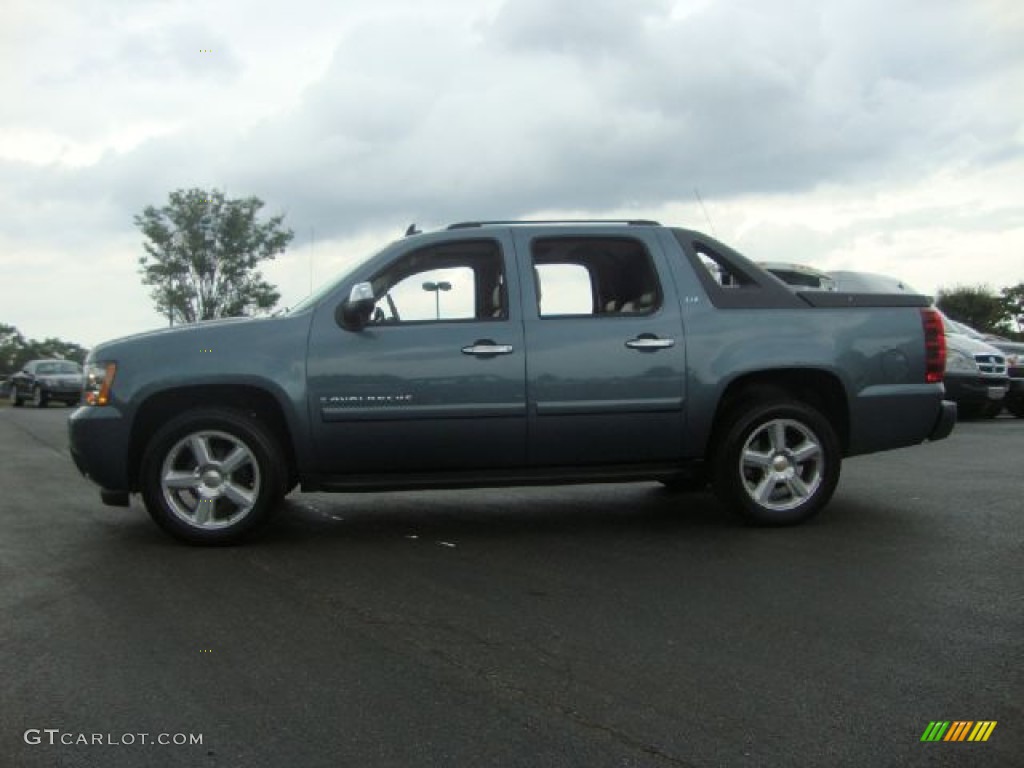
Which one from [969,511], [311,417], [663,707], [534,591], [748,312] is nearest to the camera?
[663,707]

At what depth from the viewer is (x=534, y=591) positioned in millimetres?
4613

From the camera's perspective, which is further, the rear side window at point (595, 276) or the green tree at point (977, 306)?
the green tree at point (977, 306)

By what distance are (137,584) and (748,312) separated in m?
3.66

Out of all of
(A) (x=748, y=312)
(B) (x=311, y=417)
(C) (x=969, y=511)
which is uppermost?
(A) (x=748, y=312)

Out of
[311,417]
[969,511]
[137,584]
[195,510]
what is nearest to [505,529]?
[311,417]

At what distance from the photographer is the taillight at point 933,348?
624cm

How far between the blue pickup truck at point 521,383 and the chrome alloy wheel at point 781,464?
0.01 metres

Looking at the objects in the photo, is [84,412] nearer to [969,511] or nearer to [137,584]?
[137,584]

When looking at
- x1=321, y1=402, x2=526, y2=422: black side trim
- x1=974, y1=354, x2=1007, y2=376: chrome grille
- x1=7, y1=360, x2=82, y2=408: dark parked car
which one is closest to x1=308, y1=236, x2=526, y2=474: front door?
x1=321, y1=402, x2=526, y2=422: black side trim

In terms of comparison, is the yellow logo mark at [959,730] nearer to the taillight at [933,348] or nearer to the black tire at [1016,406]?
the taillight at [933,348]

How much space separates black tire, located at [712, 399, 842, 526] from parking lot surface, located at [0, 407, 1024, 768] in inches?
9.0

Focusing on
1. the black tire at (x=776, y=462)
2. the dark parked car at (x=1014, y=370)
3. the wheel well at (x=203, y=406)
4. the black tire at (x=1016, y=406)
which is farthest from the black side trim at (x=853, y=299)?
the black tire at (x=1016, y=406)

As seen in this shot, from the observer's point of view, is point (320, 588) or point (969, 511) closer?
point (320, 588)

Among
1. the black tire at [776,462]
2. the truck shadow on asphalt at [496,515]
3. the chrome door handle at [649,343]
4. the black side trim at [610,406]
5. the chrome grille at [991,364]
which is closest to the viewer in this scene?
the black side trim at [610,406]
